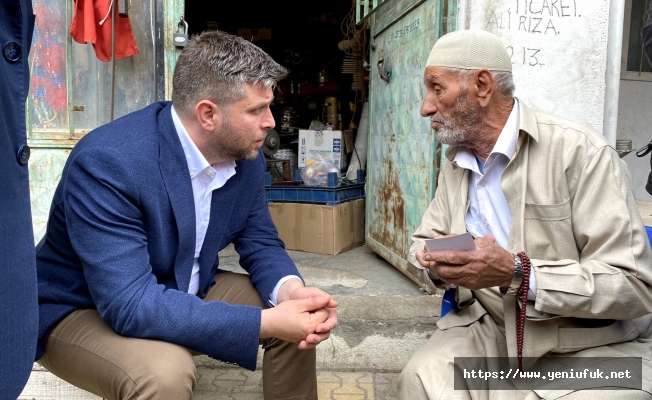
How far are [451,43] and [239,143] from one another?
2.80ft

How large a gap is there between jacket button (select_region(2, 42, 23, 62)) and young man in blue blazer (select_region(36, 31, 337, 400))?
0.73 metres

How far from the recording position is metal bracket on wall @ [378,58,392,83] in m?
4.20

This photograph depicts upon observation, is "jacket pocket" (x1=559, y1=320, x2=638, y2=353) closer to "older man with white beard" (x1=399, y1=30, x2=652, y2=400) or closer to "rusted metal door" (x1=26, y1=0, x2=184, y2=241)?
"older man with white beard" (x1=399, y1=30, x2=652, y2=400)

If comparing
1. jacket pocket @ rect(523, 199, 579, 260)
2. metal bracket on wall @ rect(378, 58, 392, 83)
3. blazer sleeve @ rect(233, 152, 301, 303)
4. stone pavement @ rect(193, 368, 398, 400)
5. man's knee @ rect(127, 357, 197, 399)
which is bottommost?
stone pavement @ rect(193, 368, 398, 400)

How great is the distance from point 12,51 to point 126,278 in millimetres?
849

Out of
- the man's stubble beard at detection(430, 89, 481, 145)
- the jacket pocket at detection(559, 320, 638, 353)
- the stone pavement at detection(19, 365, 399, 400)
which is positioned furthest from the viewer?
the stone pavement at detection(19, 365, 399, 400)

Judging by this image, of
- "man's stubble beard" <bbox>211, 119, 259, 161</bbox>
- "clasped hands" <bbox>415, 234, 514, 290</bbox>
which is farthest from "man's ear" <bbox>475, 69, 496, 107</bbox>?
"man's stubble beard" <bbox>211, 119, 259, 161</bbox>

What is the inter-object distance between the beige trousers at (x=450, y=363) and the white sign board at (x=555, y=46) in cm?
170

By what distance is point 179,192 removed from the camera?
1.98 metres

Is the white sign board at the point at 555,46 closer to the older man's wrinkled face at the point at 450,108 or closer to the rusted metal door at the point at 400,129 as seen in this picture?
the rusted metal door at the point at 400,129

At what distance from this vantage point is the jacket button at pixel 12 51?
1127 mm

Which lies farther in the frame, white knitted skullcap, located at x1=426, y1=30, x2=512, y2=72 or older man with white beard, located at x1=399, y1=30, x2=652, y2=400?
white knitted skullcap, located at x1=426, y1=30, x2=512, y2=72

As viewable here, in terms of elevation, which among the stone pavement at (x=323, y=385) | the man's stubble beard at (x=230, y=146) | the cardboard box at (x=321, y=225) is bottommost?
the stone pavement at (x=323, y=385)

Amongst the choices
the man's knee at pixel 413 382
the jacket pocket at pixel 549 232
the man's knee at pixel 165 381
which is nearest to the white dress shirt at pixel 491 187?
the jacket pocket at pixel 549 232
